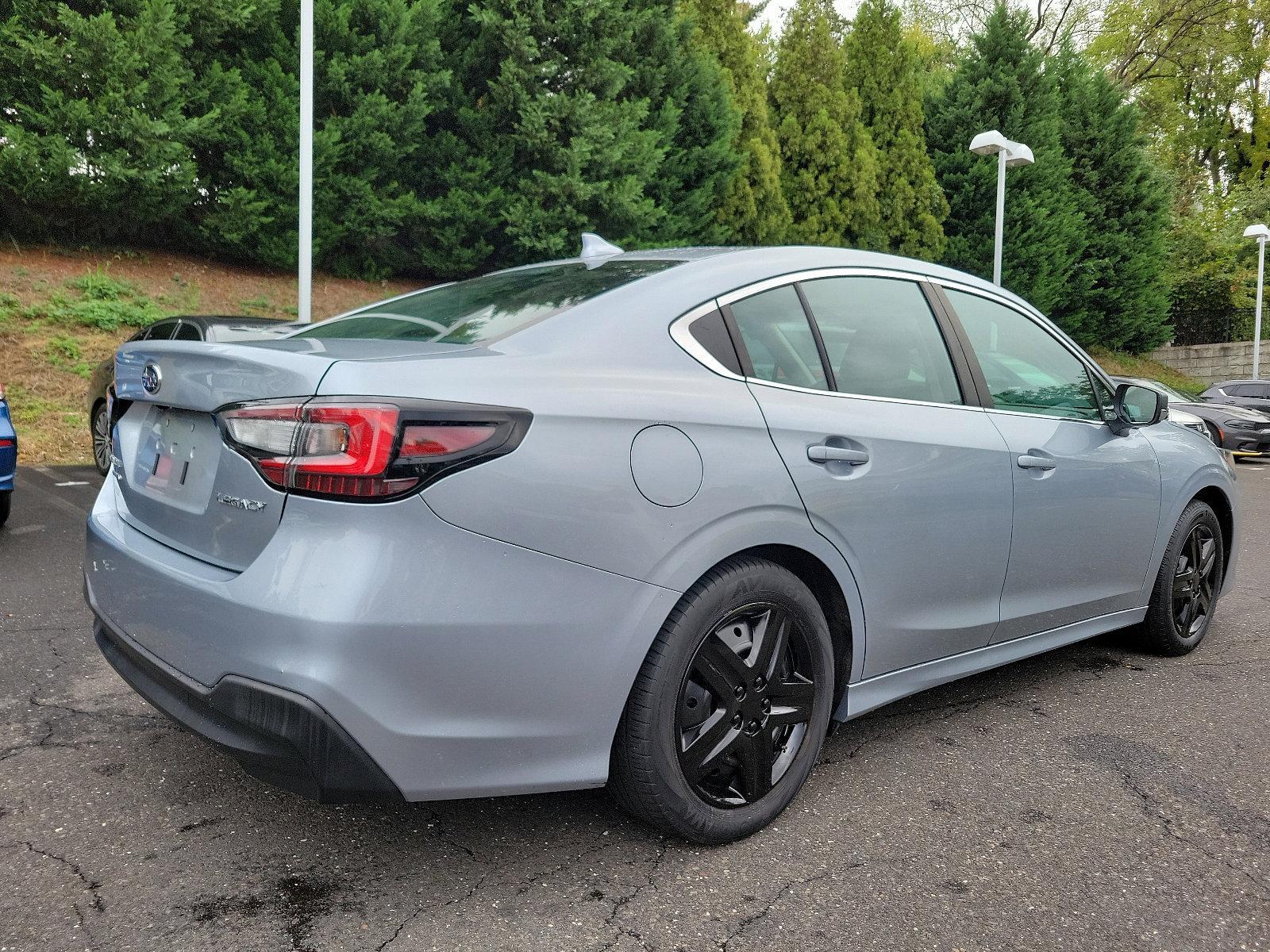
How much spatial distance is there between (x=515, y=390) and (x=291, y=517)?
0.51m

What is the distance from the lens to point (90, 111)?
1279cm

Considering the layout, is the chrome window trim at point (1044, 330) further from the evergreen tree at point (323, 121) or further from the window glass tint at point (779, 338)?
the evergreen tree at point (323, 121)

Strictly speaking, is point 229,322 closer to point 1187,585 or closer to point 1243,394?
point 1187,585

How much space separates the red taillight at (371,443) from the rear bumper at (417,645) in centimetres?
5

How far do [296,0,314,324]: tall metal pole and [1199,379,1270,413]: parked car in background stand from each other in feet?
46.4

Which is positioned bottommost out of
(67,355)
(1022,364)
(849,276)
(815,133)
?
(67,355)

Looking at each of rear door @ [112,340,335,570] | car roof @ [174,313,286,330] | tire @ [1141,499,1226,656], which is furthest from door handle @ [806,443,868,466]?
car roof @ [174,313,286,330]

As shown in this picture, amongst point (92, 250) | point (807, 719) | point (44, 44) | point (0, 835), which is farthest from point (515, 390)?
point (92, 250)

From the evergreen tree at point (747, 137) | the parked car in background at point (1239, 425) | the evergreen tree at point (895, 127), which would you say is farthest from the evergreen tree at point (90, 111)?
the evergreen tree at point (895, 127)

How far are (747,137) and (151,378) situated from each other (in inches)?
734

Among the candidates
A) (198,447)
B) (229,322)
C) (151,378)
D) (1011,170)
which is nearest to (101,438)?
(229,322)

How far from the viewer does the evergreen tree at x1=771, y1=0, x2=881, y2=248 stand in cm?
2100

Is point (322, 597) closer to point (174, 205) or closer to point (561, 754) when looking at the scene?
point (561, 754)

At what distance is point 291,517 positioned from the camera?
204cm
